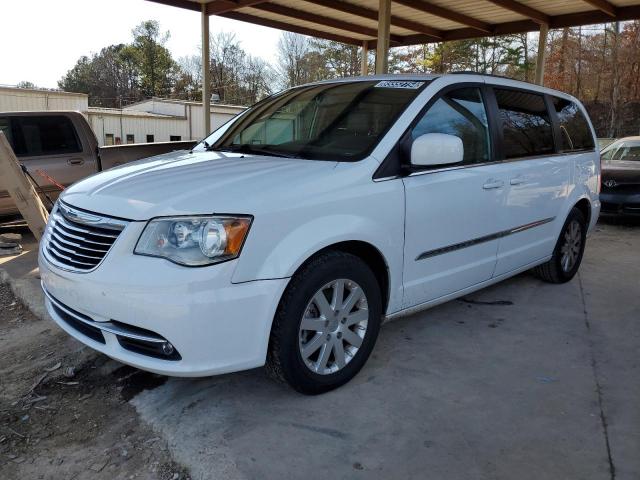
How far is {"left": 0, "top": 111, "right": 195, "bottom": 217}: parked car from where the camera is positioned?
7.00 m

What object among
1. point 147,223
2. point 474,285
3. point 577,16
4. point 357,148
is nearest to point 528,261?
point 474,285

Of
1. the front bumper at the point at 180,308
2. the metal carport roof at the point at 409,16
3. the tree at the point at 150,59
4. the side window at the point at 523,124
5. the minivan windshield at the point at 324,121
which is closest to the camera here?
the front bumper at the point at 180,308

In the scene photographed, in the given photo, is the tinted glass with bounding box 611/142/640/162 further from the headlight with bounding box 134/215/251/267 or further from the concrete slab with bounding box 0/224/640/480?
the headlight with bounding box 134/215/251/267

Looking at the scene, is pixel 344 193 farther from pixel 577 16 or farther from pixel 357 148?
pixel 577 16

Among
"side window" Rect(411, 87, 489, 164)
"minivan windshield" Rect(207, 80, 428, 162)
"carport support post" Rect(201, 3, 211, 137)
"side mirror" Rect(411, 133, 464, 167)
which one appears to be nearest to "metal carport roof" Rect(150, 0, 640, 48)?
"carport support post" Rect(201, 3, 211, 137)

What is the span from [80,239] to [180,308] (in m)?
0.74

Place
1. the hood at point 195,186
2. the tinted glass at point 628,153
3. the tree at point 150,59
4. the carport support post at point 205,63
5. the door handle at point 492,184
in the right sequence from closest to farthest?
the hood at point 195,186
the door handle at point 492,184
the tinted glass at point 628,153
the carport support post at point 205,63
the tree at point 150,59

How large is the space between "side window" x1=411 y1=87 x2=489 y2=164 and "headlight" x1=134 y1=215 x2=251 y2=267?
1415 mm

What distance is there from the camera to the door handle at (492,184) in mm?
3773

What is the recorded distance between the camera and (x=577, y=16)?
1149 cm

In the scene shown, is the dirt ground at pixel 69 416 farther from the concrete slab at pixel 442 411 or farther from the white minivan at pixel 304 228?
the white minivan at pixel 304 228

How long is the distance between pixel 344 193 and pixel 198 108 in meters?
33.1

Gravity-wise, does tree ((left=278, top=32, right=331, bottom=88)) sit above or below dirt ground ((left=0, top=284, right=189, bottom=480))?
above

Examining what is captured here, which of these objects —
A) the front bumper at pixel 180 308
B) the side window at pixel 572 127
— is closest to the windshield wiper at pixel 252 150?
the front bumper at pixel 180 308
